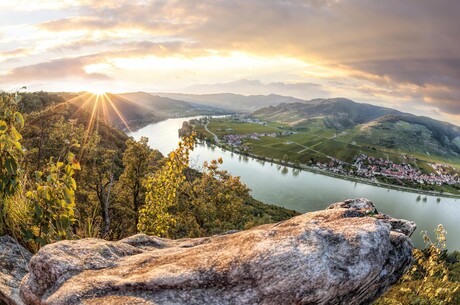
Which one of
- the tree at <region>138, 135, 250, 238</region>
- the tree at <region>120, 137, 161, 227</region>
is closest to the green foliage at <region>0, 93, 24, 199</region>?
the tree at <region>138, 135, 250, 238</region>

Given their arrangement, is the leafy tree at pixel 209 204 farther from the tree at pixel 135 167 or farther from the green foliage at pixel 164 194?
the tree at pixel 135 167

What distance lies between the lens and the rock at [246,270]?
15.5ft

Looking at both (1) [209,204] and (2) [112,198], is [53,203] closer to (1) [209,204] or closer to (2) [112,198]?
(1) [209,204]

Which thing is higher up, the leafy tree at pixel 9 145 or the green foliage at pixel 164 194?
the leafy tree at pixel 9 145

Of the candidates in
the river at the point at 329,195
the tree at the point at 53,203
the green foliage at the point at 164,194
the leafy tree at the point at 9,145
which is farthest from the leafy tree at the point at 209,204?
the river at the point at 329,195

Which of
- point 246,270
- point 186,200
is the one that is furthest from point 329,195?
point 246,270

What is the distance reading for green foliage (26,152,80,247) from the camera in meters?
6.46

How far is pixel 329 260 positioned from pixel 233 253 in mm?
1671

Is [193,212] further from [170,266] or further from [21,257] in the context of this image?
[170,266]

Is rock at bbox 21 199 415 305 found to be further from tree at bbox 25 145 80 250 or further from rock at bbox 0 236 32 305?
tree at bbox 25 145 80 250

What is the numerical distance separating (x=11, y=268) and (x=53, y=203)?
1690mm

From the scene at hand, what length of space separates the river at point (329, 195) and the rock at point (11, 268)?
3875 inches

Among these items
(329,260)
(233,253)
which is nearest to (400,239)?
(329,260)

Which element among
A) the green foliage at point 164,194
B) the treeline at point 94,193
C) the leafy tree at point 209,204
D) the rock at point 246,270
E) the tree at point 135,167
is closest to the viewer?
the rock at point 246,270
